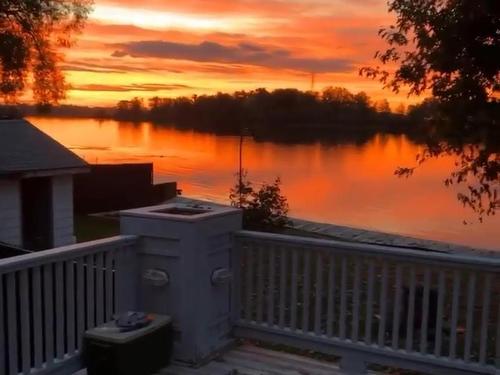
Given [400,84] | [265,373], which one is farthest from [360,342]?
[400,84]

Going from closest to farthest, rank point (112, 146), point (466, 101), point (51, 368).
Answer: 1. point (51, 368)
2. point (466, 101)
3. point (112, 146)

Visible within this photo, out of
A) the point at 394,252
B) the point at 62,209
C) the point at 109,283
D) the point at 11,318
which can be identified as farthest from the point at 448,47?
the point at 62,209

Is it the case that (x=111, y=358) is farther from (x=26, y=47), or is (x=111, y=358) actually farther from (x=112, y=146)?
(x=112, y=146)

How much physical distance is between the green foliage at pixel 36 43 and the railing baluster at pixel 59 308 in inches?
529

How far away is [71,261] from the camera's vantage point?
3.22 m

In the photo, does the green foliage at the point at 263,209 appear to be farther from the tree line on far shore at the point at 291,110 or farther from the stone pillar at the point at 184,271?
the stone pillar at the point at 184,271

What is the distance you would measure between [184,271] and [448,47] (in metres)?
4.48

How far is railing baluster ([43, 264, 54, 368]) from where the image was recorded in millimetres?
3113

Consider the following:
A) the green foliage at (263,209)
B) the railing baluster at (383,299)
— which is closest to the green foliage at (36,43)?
the green foliage at (263,209)

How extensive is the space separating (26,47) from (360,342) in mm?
14498

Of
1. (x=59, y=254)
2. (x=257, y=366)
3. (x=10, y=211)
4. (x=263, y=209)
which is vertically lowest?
(x=263, y=209)

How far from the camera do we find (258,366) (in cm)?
375

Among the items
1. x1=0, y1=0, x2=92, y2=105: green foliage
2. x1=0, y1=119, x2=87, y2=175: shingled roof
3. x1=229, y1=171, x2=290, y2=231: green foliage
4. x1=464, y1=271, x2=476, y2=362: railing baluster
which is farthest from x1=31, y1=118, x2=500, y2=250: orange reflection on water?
x1=464, y1=271, x2=476, y2=362: railing baluster

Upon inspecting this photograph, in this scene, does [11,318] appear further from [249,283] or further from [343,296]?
[343,296]
